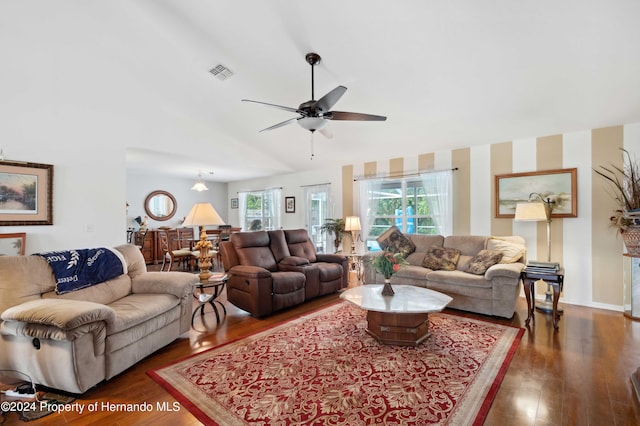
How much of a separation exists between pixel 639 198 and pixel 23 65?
24.0 ft

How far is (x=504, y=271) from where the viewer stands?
132 inches

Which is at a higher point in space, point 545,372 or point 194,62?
point 194,62

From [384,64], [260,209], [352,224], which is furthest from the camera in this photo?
[260,209]

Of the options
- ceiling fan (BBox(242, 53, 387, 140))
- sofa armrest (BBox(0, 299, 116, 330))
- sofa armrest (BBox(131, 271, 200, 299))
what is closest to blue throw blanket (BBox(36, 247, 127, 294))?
sofa armrest (BBox(131, 271, 200, 299))

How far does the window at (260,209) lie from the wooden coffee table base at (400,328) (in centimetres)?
528

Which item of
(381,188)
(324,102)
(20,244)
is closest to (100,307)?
(324,102)

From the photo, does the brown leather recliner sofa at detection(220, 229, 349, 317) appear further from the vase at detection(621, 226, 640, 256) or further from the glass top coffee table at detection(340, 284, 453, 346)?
the vase at detection(621, 226, 640, 256)

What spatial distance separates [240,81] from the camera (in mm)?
4020

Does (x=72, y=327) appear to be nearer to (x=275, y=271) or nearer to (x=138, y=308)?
(x=138, y=308)

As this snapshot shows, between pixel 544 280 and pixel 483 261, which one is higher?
pixel 483 261

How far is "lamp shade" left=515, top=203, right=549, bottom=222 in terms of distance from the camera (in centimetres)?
366

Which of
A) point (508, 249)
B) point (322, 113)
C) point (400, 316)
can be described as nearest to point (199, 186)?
point (322, 113)

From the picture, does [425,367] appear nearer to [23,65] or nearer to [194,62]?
[194,62]

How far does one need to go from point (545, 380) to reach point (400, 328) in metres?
1.07
